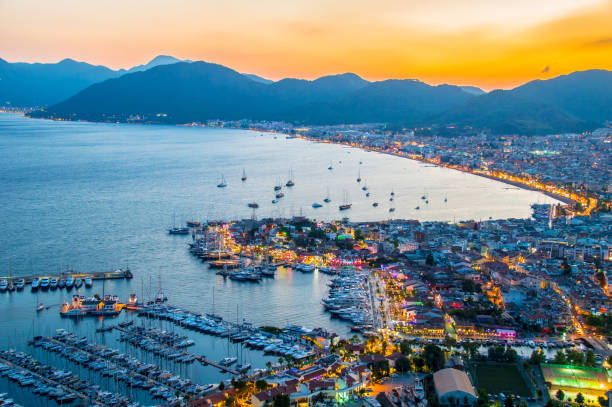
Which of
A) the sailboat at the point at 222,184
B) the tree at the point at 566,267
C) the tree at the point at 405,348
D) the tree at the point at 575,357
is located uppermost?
the sailboat at the point at 222,184

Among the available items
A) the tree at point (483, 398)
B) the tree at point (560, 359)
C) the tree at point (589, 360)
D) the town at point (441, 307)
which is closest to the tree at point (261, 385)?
the town at point (441, 307)

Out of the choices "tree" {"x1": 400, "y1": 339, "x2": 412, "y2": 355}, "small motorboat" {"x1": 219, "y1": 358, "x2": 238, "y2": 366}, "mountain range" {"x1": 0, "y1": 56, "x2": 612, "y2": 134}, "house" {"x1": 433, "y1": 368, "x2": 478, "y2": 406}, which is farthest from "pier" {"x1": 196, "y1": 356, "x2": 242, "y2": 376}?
"mountain range" {"x1": 0, "y1": 56, "x2": 612, "y2": 134}

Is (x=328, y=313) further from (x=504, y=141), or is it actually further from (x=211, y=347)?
(x=504, y=141)

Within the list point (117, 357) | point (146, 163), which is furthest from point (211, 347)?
point (146, 163)

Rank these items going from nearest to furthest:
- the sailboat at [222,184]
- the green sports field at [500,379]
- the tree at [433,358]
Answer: the green sports field at [500,379] → the tree at [433,358] → the sailboat at [222,184]

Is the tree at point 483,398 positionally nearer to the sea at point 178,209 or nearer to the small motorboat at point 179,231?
the sea at point 178,209

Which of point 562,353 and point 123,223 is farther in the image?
point 123,223

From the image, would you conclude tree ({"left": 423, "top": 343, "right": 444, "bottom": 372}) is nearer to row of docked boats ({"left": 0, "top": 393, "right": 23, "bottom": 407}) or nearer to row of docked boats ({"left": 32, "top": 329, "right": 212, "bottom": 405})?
row of docked boats ({"left": 32, "top": 329, "right": 212, "bottom": 405})
